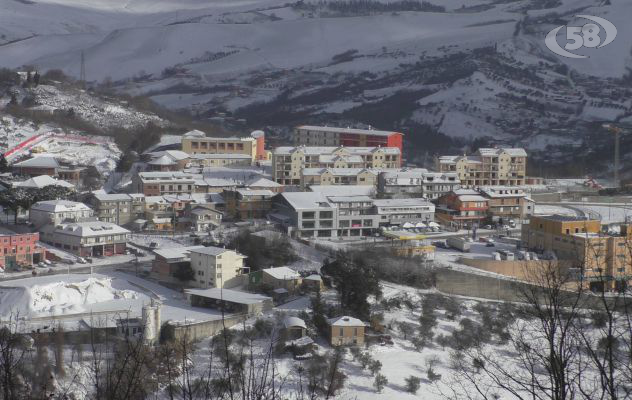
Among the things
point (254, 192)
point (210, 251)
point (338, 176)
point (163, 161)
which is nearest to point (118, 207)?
point (254, 192)

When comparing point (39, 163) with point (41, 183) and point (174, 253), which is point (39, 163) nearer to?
point (41, 183)

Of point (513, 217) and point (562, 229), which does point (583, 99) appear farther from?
point (562, 229)

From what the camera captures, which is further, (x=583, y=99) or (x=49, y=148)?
(x=583, y=99)

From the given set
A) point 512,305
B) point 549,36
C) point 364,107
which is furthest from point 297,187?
point 549,36

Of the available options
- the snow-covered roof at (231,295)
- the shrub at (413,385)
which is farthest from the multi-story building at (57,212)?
the shrub at (413,385)

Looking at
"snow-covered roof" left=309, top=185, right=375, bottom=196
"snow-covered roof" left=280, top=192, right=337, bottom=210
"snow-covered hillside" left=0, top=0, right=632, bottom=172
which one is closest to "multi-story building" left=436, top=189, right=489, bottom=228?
"snow-covered roof" left=309, top=185, right=375, bottom=196

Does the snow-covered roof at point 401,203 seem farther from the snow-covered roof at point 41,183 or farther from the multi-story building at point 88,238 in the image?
the snow-covered roof at point 41,183
